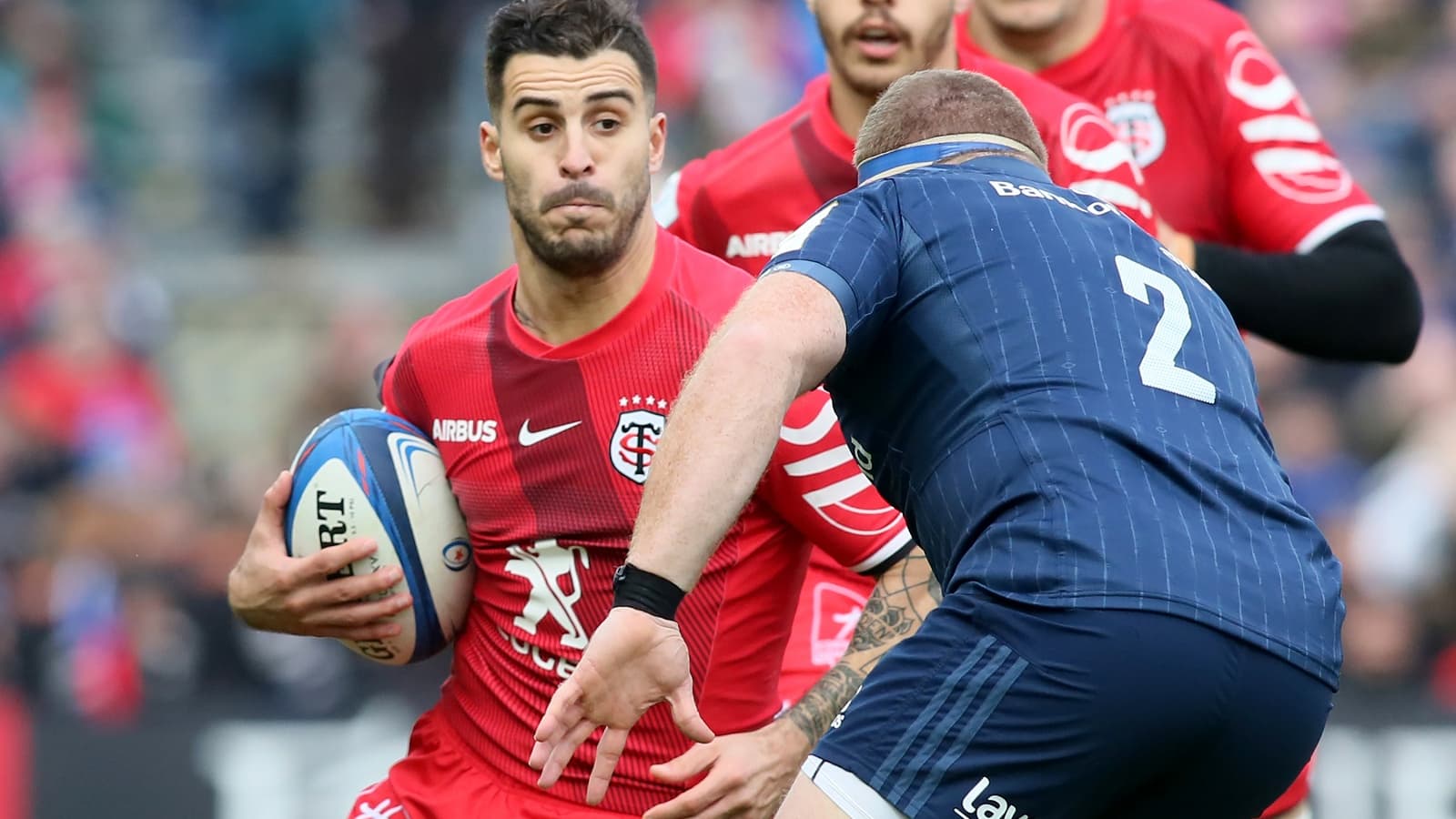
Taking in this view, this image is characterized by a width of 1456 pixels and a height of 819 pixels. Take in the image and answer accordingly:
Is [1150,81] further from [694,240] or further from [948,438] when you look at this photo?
[948,438]

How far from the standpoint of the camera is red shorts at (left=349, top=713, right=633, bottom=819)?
4.57 meters

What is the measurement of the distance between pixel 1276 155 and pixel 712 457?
2879mm

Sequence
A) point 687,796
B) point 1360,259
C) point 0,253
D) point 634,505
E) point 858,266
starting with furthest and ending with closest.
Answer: point 0,253
point 1360,259
point 634,505
point 687,796
point 858,266

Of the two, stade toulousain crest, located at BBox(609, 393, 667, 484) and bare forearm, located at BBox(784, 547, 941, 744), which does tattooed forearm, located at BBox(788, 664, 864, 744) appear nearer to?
bare forearm, located at BBox(784, 547, 941, 744)

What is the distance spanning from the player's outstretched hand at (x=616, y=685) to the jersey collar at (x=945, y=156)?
1048 millimetres

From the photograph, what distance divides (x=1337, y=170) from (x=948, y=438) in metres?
2.57

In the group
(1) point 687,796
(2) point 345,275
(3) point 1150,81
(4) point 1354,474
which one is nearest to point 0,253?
(2) point 345,275

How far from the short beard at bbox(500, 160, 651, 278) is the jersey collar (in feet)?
2.45

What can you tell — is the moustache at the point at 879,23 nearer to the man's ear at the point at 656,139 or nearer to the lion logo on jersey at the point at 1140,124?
the man's ear at the point at 656,139

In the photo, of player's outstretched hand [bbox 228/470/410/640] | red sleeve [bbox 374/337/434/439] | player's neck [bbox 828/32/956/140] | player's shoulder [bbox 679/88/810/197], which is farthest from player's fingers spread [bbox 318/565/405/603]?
player's neck [bbox 828/32/956/140]

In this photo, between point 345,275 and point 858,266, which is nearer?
point 858,266

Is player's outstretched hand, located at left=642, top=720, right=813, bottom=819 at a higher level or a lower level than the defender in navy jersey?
lower

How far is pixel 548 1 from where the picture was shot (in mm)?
4836

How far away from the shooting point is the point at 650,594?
11.0 feet
